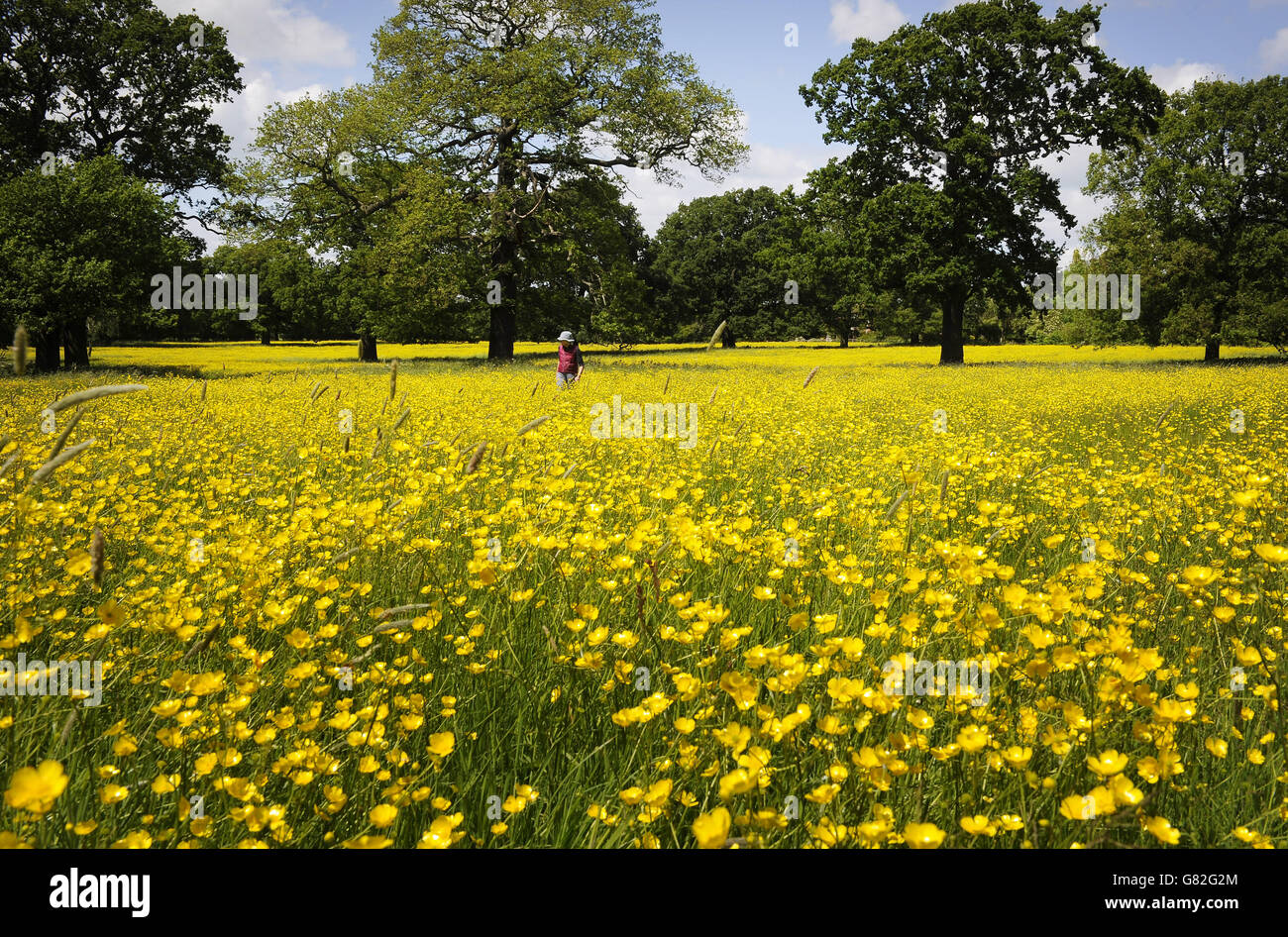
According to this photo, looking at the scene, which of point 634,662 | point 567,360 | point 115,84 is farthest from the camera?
point 115,84

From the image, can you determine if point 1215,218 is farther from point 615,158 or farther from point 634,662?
point 634,662

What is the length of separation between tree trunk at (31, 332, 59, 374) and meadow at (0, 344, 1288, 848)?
62.1ft

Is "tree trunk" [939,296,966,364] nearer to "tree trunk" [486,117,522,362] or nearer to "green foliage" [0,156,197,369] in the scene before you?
"tree trunk" [486,117,522,362]

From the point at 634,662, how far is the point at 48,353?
2527 centimetres

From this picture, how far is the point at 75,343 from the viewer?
22.0 meters

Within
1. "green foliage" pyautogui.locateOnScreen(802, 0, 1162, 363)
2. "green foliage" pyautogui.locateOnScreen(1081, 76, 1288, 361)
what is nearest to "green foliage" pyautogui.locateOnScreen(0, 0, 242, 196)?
"green foliage" pyautogui.locateOnScreen(802, 0, 1162, 363)

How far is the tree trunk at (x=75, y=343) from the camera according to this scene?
65.0ft

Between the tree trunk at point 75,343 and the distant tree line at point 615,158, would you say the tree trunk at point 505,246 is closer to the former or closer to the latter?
the distant tree line at point 615,158

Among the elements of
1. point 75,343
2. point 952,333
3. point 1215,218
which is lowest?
point 75,343

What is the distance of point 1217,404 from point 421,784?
14.4m

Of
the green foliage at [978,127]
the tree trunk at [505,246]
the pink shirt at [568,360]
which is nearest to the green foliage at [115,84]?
the tree trunk at [505,246]

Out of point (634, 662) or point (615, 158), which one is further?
point (615, 158)

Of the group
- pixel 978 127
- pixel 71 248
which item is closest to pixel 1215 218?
pixel 978 127
